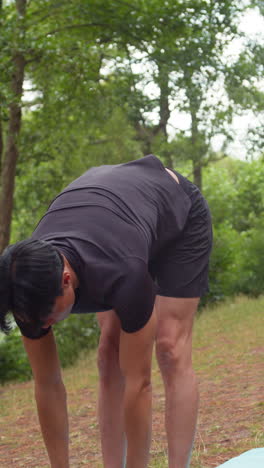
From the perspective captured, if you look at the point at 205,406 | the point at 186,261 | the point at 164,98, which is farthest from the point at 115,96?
the point at 186,261

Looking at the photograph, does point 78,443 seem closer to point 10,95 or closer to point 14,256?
point 14,256

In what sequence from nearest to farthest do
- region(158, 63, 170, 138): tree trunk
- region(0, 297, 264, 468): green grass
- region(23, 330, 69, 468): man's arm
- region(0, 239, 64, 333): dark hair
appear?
region(0, 239, 64, 333): dark hair
region(23, 330, 69, 468): man's arm
region(0, 297, 264, 468): green grass
region(158, 63, 170, 138): tree trunk

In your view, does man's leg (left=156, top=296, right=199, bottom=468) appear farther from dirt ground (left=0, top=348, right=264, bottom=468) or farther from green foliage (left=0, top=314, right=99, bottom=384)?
green foliage (left=0, top=314, right=99, bottom=384)

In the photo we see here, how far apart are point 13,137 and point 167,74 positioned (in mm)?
3169

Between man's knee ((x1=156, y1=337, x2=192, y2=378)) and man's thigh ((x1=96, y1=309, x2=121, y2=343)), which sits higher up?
man's thigh ((x1=96, y1=309, x2=121, y2=343))

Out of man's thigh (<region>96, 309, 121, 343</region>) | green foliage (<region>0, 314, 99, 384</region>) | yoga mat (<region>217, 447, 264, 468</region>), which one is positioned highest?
man's thigh (<region>96, 309, 121, 343</region>)

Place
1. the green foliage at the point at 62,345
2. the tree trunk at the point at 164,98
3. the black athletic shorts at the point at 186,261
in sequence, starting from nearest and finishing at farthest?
the black athletic shorts at the point at 186,261, the green foliage at the point at 62,345, the tree trunk at the point at 164,98

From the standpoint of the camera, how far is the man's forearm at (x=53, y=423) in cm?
261

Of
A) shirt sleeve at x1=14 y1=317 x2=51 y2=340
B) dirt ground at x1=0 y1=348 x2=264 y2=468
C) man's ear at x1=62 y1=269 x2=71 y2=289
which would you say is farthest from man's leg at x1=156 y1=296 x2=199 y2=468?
dirt ground at x1=0 y1=348 x2=264 y2=468

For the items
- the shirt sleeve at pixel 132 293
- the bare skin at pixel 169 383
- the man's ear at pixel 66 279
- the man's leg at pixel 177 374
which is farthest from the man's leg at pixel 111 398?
the man's ear at pixel 66 279

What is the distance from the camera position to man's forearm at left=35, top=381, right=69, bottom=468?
8.57ft

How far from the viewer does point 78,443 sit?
190 inches

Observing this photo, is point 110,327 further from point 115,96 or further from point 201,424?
point 115,96

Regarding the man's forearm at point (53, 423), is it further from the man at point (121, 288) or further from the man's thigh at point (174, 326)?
the man's thigh at point (174, 326)
